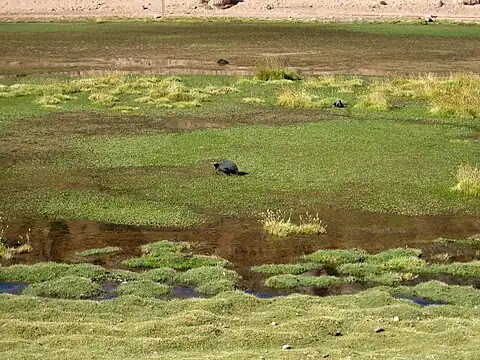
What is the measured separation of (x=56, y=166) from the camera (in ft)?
76.3

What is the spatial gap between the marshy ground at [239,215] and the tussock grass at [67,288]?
0.03 metres

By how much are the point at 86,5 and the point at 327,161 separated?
85.5 metres

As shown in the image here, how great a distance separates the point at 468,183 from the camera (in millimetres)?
20219

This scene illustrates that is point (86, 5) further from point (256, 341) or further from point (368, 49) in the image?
point (256, 341)

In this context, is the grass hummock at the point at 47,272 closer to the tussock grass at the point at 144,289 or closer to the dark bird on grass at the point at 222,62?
the tussock grass at the point at 144,289

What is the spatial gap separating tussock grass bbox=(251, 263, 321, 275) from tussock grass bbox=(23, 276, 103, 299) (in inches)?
111

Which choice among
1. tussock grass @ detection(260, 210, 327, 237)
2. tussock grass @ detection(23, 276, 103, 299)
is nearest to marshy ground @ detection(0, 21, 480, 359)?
tussock grass @ detection(23, 276, 103, 299)

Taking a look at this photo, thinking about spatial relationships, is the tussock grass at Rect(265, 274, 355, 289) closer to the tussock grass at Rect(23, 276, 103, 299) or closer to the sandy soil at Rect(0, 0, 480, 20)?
the tussock grass at Rect(23, 276, 103, 299)

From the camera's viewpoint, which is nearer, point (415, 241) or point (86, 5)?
point (415, 241)

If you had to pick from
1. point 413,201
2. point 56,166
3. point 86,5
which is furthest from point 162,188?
point 86,5

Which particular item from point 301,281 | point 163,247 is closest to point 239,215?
point 163,247

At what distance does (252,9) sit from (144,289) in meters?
90.4

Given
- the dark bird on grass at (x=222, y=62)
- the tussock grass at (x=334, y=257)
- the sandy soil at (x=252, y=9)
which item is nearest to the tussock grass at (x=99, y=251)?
the tussock grass at (x=334, y=257)

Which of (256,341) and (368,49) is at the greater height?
(256,341)
